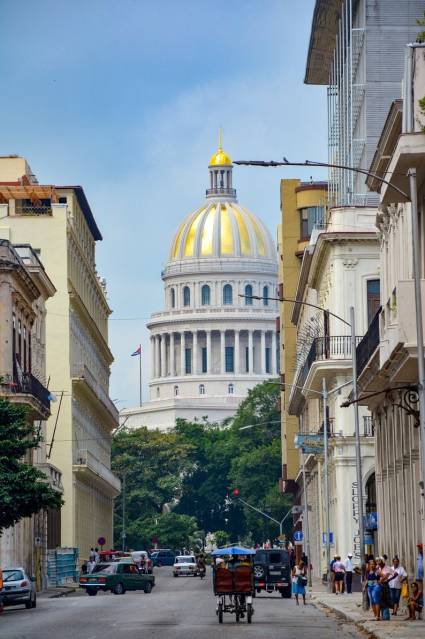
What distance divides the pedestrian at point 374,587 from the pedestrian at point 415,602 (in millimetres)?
711

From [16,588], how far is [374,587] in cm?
1550

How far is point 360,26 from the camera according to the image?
7706 centimetres

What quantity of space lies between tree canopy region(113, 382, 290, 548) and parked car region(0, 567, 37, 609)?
313 feet

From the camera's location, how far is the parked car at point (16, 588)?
55000 mm

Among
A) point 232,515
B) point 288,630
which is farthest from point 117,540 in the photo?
point 288,630

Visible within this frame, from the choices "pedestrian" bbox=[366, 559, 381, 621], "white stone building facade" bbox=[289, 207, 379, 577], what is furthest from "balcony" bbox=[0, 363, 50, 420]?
"pedestrian" bbox=[366, 559, 381, 621]

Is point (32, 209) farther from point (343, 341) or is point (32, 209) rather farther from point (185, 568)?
point (185, 568)

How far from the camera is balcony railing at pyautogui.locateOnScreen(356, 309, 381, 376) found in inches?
1944

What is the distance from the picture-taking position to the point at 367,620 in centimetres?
4206

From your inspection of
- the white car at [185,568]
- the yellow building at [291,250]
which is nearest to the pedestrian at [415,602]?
the yellow building at [291,250]

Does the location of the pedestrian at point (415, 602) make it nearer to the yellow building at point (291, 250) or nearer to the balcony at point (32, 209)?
the yellow building at point (291, 250)

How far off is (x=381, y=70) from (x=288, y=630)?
128 feet

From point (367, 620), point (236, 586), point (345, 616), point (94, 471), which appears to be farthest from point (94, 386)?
point (367, 620)

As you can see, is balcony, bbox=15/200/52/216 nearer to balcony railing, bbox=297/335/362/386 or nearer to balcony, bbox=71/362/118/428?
balcony, bbox=71/362/118/428
